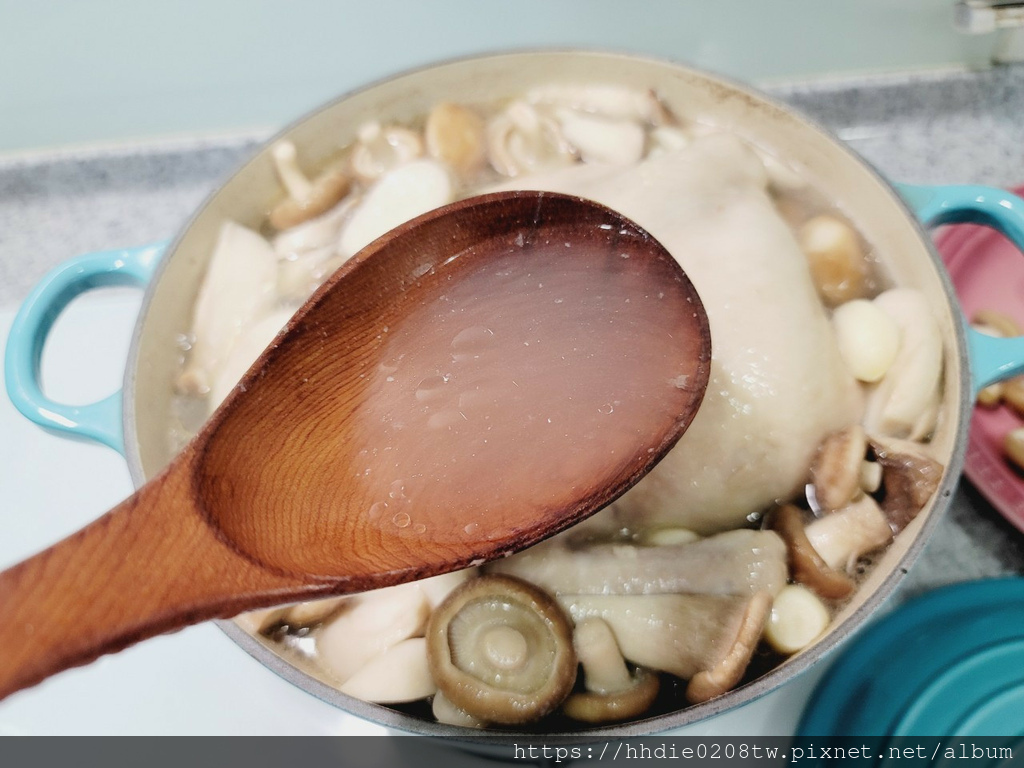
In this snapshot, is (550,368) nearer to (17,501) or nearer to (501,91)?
(501,91)

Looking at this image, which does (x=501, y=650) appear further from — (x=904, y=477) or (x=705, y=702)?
(x=904, y=477)

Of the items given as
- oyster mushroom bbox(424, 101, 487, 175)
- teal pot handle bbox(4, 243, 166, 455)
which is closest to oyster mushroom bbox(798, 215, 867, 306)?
oyster mushroom bbox(424, 101, 487, 175)

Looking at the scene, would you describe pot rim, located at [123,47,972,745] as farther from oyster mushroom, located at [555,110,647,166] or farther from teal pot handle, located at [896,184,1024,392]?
oyster mushroom, located at [555,110,647,166]

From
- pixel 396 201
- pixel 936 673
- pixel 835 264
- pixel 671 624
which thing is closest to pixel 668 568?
pixel 671 624

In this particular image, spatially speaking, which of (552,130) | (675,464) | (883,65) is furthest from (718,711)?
(883,65)

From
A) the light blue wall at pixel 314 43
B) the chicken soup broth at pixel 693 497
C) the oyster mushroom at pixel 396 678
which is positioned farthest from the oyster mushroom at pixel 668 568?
the light blue wall at pixel 314 43

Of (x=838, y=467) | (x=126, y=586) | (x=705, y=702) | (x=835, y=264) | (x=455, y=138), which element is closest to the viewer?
(x=126, y=586)

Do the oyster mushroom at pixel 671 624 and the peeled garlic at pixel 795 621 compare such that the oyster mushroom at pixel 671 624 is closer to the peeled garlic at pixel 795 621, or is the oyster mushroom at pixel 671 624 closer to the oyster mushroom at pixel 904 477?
the peeled garlic at pixel 795 621
